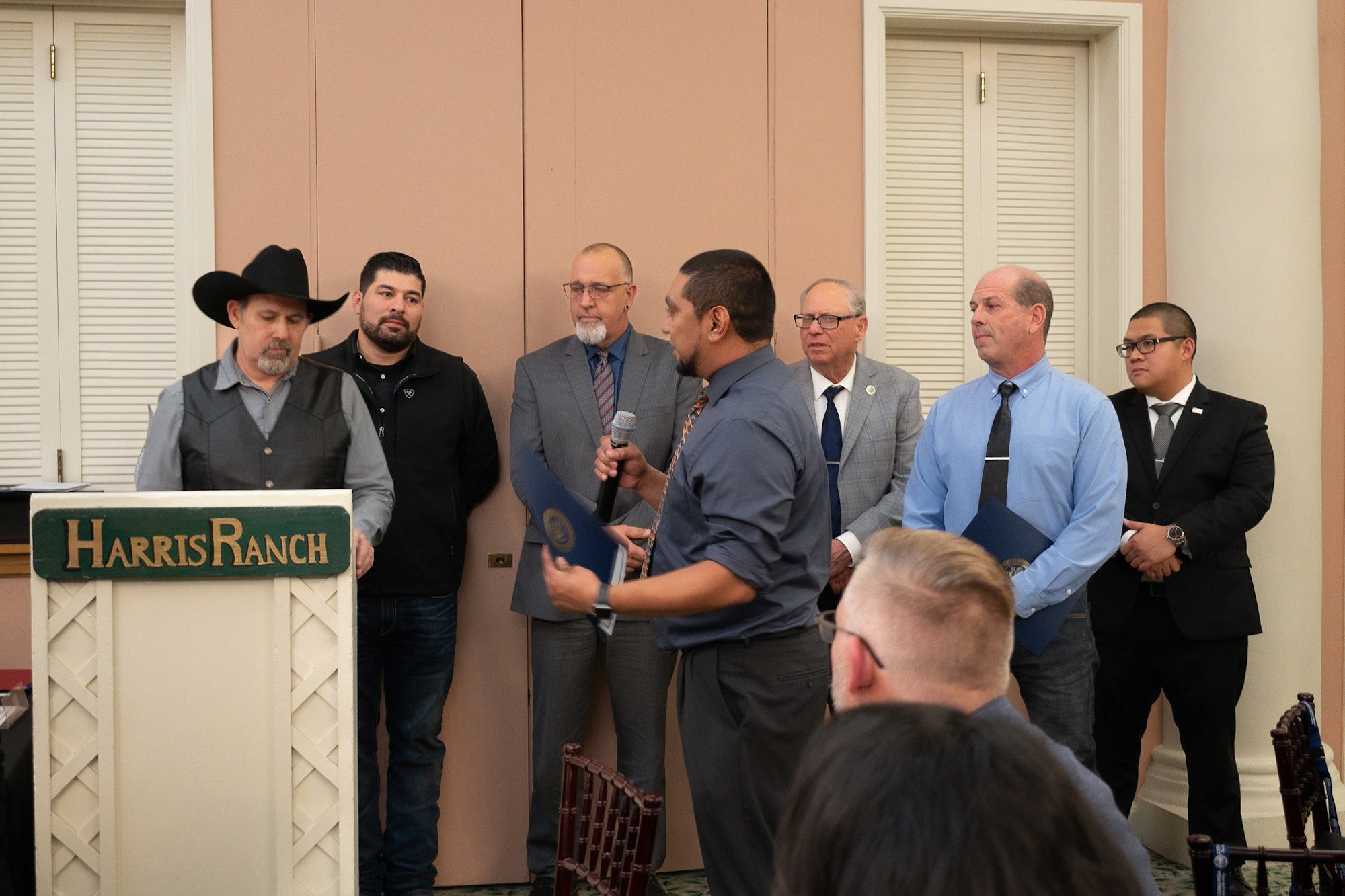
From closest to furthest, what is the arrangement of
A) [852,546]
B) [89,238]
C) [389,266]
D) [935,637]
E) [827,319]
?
[935,637] → [852,546] → [389,266] → [827,319] → [89,238]

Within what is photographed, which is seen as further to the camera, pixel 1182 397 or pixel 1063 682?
pixel 1182 397

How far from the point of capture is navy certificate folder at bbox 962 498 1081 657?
2838 millimetres

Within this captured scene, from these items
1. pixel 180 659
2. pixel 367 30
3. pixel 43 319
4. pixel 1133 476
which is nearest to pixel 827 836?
pixel 180 659

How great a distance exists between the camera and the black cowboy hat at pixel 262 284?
2969mm

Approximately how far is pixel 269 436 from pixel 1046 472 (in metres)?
2.06

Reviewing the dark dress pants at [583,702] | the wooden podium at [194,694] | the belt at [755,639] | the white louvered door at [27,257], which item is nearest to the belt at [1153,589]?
the dark dress pants at [583,702]

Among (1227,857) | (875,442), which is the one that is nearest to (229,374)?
(875,442)

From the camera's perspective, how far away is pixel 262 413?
303 centimetres

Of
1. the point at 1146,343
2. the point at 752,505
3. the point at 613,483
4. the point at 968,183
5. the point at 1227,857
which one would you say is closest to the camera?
the point at 1227,857

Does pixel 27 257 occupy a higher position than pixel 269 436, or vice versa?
pixel 27 257

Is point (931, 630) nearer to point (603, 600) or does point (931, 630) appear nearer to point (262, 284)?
point (603, 600)

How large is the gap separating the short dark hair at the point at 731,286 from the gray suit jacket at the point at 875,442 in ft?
4.00

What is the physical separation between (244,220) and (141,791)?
7.17ft

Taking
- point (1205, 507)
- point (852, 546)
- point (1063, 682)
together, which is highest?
point (1205, 507)
